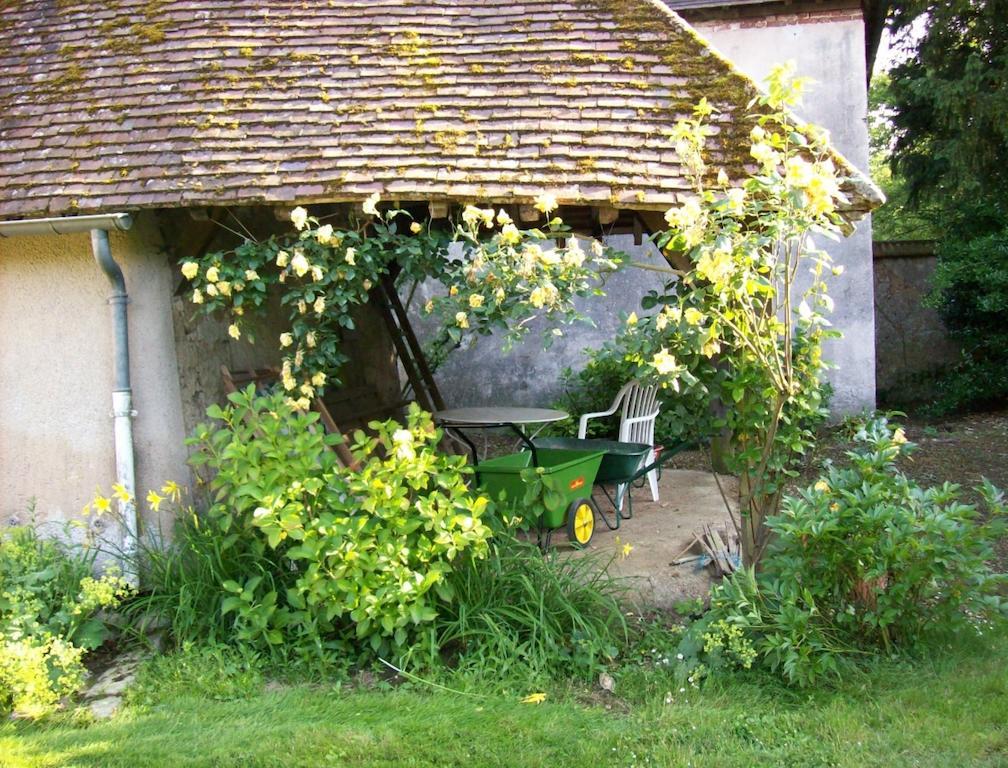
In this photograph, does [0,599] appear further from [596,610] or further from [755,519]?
[755,519]

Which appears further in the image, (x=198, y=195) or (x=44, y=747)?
(x=198, y=195)

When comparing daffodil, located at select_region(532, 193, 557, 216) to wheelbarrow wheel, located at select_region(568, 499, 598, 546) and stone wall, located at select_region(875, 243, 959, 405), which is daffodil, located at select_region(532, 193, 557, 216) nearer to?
wheelbarrow wheel, located at select_region(568, 499, 598, 546)

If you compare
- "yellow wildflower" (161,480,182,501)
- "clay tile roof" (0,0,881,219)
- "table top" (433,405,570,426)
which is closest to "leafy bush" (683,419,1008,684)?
"clay tile roof" (0,0,881,219)

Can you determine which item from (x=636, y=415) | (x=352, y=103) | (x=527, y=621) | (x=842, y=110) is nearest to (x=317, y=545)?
(x=527, y=621)

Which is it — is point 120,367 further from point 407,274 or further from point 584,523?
point 584,523

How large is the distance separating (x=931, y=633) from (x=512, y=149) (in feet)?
11.0

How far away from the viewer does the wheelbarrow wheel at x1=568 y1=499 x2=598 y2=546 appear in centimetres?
578

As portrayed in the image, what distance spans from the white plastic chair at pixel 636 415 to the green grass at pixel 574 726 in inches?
115

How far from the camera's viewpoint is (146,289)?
5.28m

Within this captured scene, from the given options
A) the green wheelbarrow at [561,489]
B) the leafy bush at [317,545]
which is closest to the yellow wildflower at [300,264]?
the leafy bush at [317,545]

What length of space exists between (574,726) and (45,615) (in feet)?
9.45

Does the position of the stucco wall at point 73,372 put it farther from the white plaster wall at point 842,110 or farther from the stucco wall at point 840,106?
the white plaster wall at point 842,110

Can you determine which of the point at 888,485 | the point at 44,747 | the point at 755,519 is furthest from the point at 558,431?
the point at 44,747

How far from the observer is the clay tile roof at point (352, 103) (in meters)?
4.71
